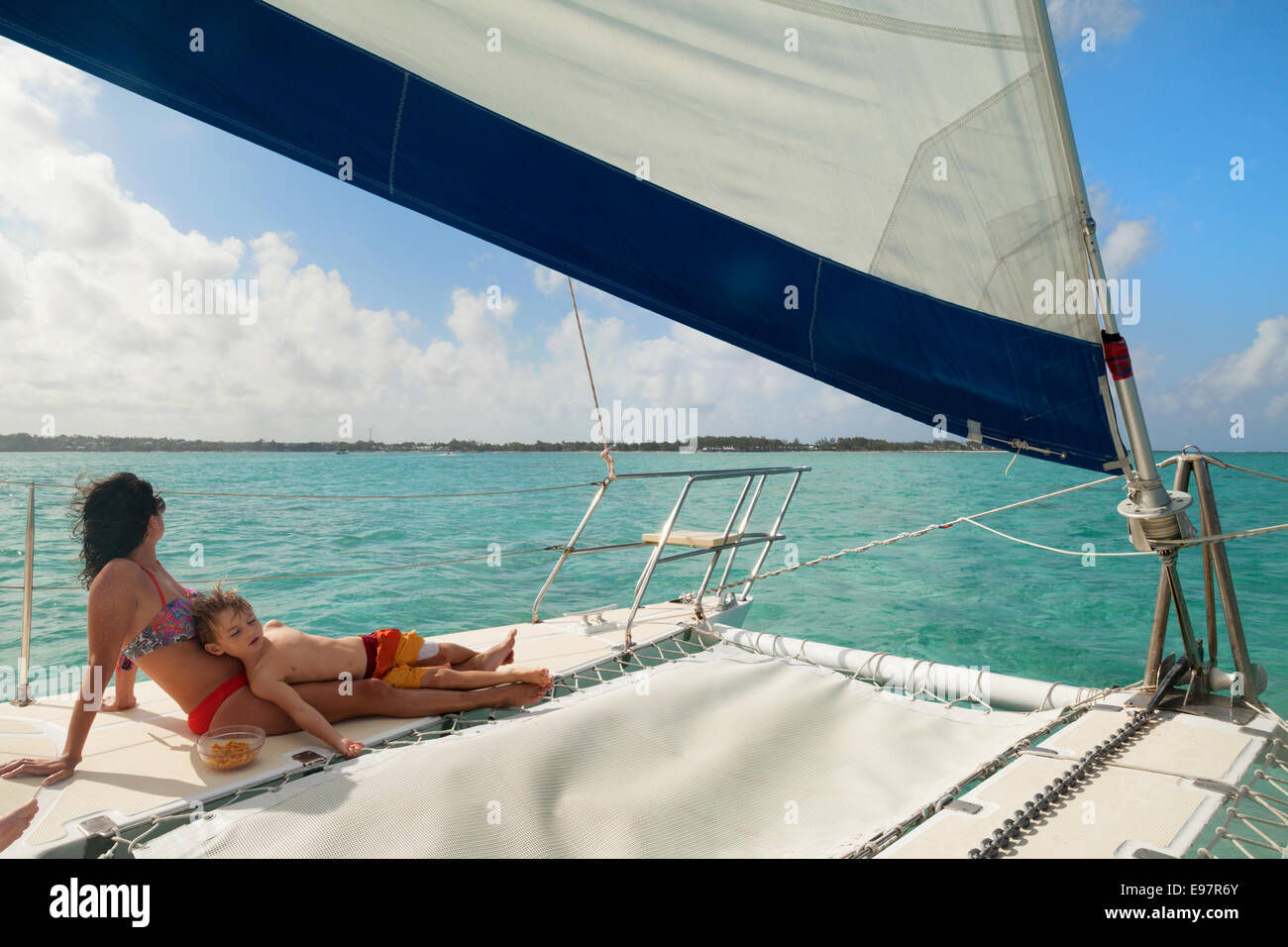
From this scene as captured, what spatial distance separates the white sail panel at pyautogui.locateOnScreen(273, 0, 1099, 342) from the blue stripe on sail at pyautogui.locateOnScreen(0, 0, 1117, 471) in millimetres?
53

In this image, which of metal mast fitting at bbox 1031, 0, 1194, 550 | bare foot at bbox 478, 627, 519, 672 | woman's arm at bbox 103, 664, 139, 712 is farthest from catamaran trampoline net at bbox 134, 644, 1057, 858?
woman's arm at bbox 103, 664, 139, 712

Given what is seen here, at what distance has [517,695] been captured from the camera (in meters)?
2.83

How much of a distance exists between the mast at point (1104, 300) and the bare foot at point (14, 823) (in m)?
3.29

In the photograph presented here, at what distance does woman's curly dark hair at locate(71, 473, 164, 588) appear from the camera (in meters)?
2.46

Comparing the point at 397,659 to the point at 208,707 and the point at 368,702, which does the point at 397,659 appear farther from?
the point at 208,707

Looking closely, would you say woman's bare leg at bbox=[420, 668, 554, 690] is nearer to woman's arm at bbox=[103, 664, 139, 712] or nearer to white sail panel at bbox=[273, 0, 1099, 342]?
woman's arm at bbox=[103, 664, 139, 712]

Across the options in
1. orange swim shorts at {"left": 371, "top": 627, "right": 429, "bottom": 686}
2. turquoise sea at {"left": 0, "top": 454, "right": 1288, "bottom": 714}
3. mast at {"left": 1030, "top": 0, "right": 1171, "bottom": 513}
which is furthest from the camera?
turquoise sea at {"left": 0, "top": 454, "right": 1288, "bottom": 714}

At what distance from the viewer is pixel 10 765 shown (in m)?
2.13

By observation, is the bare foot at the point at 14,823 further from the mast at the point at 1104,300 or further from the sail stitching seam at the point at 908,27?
the mast at the point at 1104,300

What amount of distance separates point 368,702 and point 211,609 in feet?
2.14

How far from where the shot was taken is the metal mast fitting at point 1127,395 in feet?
6.15
